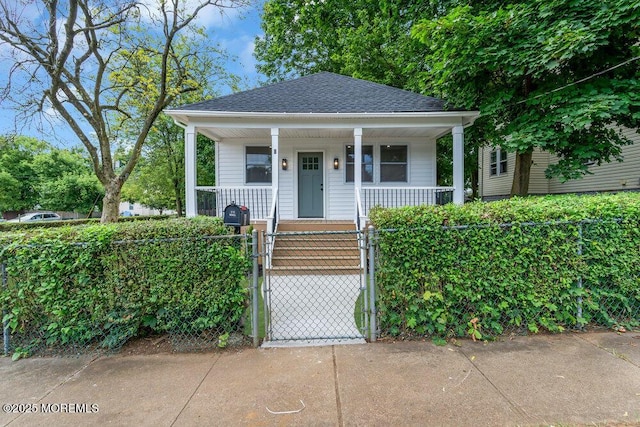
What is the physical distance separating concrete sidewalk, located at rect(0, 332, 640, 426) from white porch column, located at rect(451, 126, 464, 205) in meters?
4.43

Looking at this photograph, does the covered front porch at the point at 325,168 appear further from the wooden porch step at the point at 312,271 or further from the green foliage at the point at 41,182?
the green foliage at the point at 41,182

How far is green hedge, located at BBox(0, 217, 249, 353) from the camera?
3.07 meters

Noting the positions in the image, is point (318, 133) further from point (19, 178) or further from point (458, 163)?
point (19, 178)

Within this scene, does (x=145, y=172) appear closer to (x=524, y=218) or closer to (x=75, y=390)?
(x=75, y=390)

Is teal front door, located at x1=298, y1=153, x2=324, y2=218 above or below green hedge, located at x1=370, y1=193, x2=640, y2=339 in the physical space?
above

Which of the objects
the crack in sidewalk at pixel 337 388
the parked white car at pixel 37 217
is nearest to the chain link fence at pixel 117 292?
the crack in sidewalk at pixel 337 388

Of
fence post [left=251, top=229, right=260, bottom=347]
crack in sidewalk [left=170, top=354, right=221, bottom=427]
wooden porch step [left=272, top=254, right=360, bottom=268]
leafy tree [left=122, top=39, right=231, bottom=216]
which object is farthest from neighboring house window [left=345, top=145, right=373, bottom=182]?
leafy tree [left=122, top=39, right=231, bottom=216]

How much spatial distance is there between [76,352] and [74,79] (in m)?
11.4

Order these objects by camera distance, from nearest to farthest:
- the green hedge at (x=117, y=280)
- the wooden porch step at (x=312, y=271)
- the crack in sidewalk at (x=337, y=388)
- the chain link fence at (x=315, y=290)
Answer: the crack in sidewalk at (x=337, y=388), the green hedge at (x=117, y=280), the chain link fence at (x=315, y=290), the wooden porch step at (x=312, y=271)

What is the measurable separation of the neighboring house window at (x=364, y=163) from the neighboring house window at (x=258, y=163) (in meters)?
2.35

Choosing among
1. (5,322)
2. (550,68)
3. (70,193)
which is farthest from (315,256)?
(70,193)

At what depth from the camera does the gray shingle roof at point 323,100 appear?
23.5 ft

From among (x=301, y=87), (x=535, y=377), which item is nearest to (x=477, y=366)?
(x=535, y=377)

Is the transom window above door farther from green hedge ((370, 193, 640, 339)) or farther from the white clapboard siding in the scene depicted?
green hedge ((370, 193, 640, 339))
